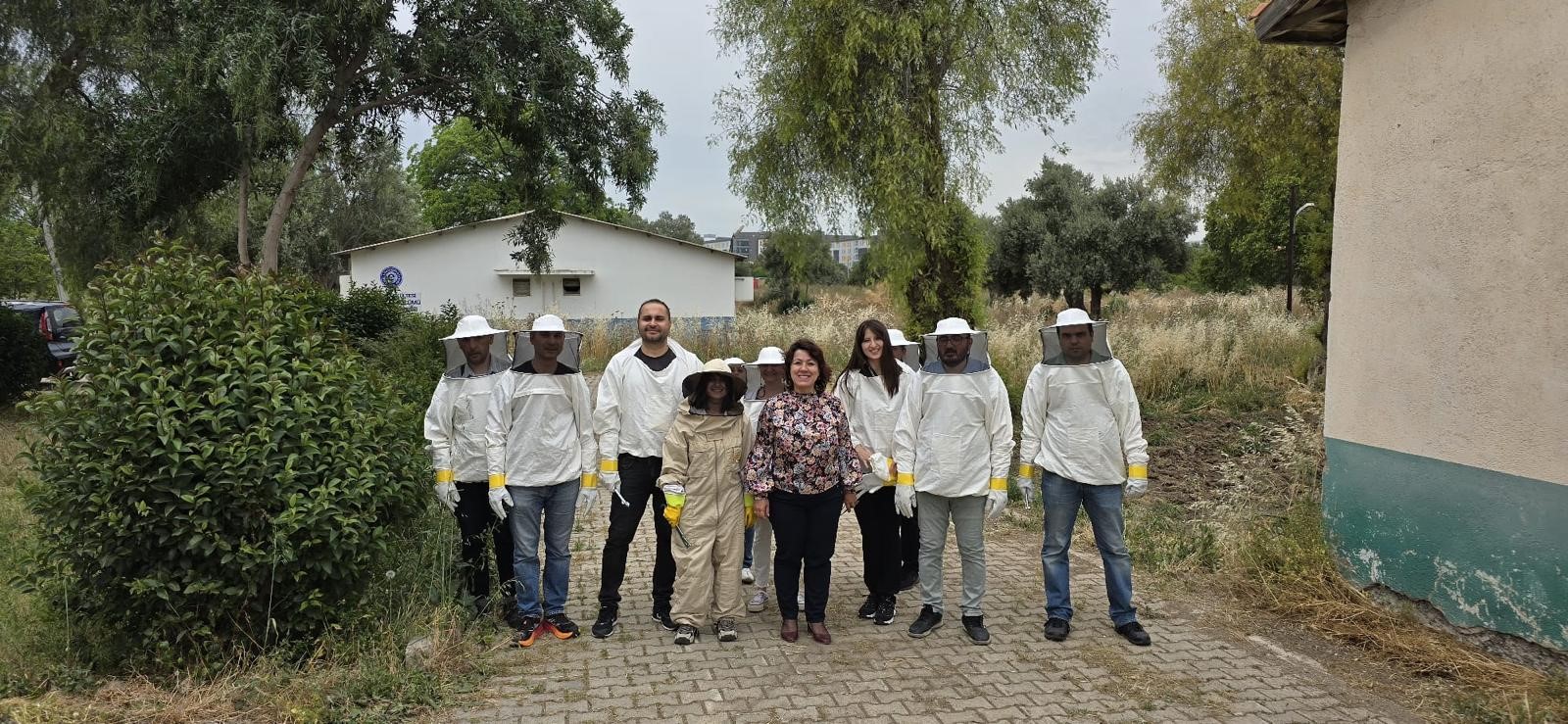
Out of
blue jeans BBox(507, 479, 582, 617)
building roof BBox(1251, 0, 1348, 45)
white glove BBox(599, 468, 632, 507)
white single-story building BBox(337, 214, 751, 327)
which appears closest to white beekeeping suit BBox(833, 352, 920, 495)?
white glove BBox(599, 468, 632, 507)

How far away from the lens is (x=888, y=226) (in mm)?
13055

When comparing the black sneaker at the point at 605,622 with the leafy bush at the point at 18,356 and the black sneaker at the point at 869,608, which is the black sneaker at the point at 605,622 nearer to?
the black sneaker at the point at 869,608

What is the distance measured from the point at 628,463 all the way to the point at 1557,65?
4.95m

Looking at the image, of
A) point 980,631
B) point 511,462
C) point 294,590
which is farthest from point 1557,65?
point 294,590

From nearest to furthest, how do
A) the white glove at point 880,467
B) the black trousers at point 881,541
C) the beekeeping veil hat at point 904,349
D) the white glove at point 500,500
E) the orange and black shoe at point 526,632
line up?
the white glove at point 500,500
the orange and black shoe at point 526,632
the white glove at point 880,467
the black trousers at point 881,541
the beekeeping veil hat at point 904,349

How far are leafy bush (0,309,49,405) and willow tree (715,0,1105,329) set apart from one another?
1151 centimetres

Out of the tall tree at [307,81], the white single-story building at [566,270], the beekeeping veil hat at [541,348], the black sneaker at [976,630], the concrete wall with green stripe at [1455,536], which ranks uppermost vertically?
the tall tree at [307,81]

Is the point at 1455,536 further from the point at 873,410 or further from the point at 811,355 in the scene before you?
the point at 811,355

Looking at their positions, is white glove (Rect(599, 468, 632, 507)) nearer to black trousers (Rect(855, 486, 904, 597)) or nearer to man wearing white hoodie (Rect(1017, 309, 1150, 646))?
black trousers (Rect(855, 486, 904, 597))

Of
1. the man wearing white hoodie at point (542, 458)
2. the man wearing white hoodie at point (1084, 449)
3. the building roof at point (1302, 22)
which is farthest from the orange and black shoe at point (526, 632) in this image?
the building roof at point (1302, 22)

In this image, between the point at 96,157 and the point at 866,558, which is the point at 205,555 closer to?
the point at 866,558

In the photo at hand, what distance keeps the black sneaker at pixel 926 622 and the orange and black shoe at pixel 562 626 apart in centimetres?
190

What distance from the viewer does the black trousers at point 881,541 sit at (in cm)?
597

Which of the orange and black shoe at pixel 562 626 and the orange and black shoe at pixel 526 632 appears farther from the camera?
the orange and black shoe at pixel 562 626
